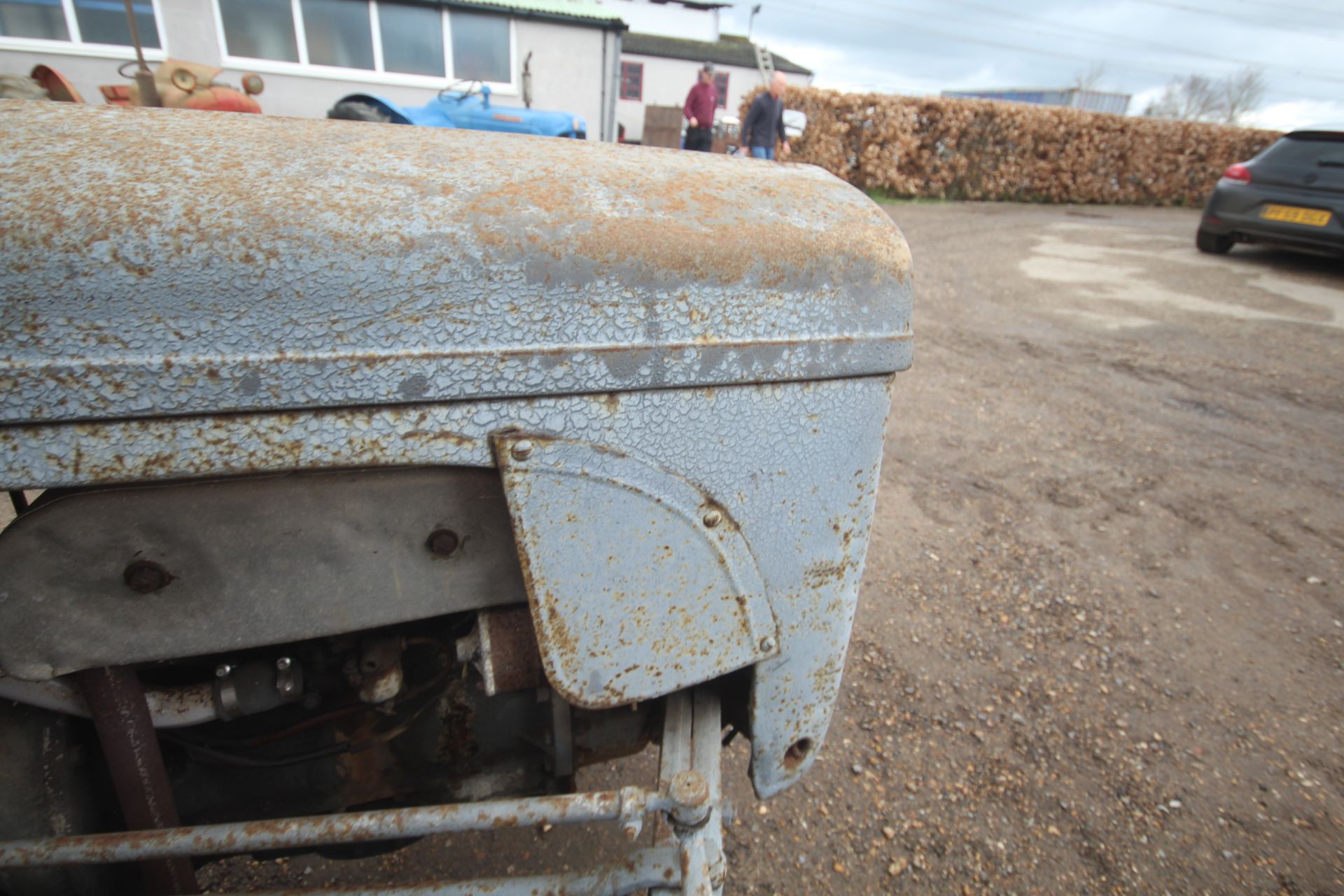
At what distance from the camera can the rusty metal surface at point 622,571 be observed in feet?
2.92

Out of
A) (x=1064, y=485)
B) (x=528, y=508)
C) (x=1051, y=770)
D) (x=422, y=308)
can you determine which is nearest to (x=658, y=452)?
(x=528, y=508)

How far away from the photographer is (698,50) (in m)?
26.5

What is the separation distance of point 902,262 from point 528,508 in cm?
64

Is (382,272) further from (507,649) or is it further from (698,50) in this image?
(698,50)

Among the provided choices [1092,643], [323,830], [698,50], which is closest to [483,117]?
[1092,643]

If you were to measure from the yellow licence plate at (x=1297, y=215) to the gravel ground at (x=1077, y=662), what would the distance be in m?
2.26

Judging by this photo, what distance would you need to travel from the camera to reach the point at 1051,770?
2.01 meters

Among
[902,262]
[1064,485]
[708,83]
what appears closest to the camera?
[902,262]

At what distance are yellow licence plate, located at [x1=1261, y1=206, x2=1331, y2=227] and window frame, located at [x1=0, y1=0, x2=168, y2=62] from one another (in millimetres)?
11901

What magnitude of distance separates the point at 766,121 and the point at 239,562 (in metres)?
8.42

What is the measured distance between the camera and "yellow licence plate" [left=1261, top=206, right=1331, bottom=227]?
6.38 metres

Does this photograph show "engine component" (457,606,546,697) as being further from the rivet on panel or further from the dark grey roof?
the dark grey roof

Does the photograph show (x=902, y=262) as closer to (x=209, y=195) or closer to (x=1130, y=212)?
(x=209, y=195)

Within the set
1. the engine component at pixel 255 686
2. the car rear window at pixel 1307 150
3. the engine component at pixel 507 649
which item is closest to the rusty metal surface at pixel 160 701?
the engine component at pixel 255 686
